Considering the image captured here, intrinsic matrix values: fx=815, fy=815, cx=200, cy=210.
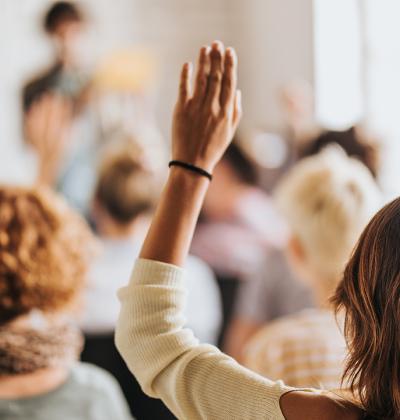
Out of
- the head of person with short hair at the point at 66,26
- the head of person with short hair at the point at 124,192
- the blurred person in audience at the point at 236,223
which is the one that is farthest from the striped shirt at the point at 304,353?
the head of person with short hair at the point at 66,26

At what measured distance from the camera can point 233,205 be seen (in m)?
4.13

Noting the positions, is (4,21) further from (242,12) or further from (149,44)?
(242,12)

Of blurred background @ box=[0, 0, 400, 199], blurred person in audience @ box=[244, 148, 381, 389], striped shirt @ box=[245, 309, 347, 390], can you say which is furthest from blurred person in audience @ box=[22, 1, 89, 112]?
striped shirt @ box=[245, 309, 347, 390]

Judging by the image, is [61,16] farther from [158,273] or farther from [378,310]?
[378,310]

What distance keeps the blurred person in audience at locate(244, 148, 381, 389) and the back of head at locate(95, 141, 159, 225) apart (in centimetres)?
73

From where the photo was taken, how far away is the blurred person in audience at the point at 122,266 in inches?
99.6

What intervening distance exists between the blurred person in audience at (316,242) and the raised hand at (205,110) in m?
0.68

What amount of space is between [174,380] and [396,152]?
4083mm

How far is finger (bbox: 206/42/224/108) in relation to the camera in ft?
3.46

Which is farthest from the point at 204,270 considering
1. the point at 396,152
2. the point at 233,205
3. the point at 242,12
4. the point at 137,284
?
the point at 242,12

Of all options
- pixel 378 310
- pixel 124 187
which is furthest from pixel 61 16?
pixel 378 310

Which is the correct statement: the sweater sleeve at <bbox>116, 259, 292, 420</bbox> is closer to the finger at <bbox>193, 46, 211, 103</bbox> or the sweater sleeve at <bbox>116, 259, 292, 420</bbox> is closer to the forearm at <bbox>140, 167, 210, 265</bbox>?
the forearm at <bbox>140, 167, 210, 265</bbox>

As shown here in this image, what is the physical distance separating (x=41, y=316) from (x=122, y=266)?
2.93 ft

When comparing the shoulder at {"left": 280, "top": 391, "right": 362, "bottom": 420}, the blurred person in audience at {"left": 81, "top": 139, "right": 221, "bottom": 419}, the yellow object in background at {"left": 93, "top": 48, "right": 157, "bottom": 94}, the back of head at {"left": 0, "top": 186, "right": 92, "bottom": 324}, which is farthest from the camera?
the yellow object in background at {"left": 93, "top": 48, "right": 157, "bottom": 94}
